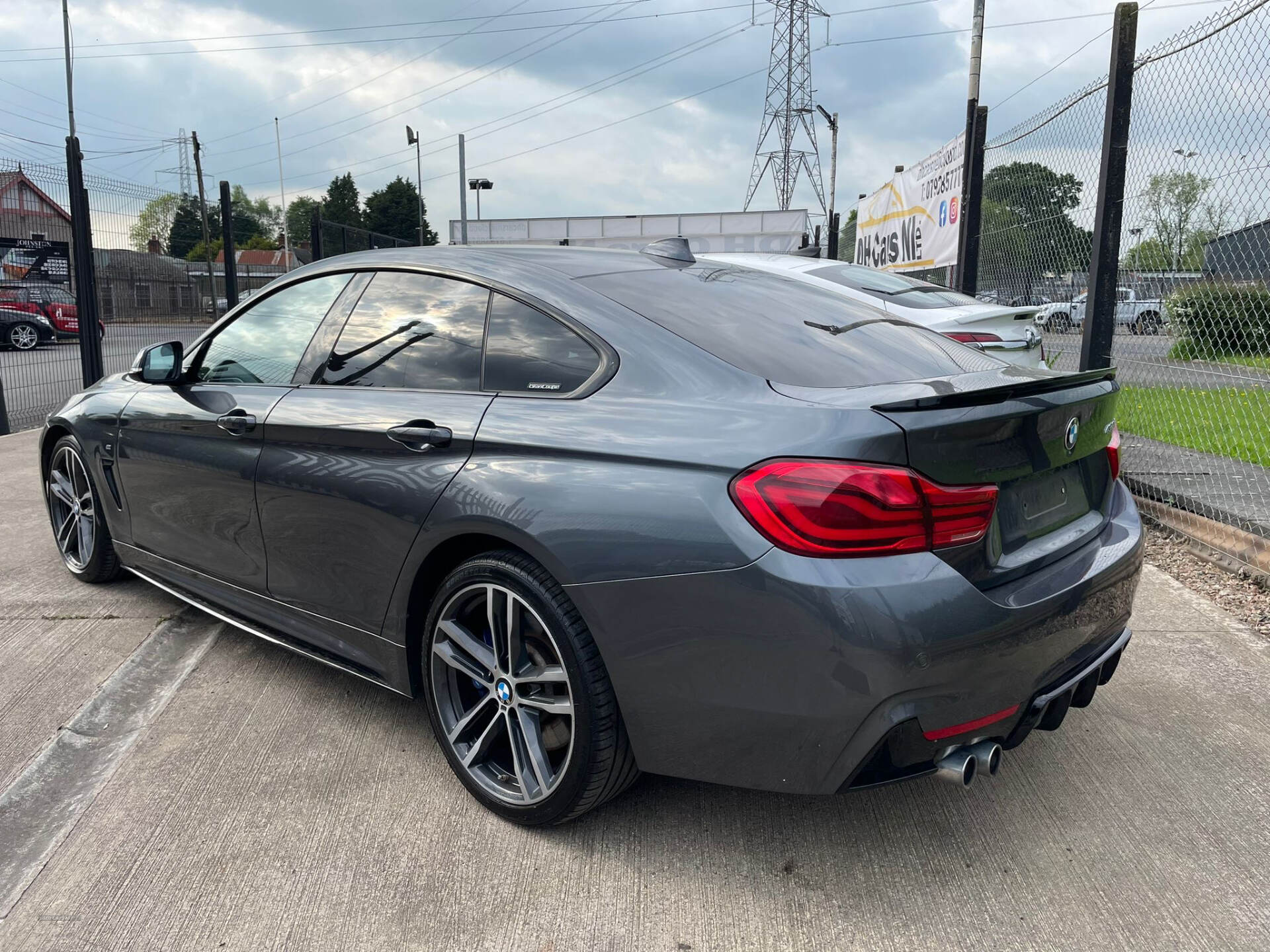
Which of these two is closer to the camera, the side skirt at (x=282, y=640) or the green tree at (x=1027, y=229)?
the side skirt at (x=282, y=640)

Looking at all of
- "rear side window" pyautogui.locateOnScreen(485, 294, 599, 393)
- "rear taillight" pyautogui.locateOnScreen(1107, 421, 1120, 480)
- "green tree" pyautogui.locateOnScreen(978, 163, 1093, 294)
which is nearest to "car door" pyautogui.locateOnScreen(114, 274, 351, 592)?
"rear side window" pyautogui.locateOnScreen(485, 294, 599, 393)

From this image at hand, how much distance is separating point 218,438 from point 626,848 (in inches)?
77.6

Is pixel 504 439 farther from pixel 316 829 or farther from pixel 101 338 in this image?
pixel 101 338

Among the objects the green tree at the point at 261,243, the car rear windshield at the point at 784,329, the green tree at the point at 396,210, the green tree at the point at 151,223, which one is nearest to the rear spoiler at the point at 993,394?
the car rear windshield at the point at 784,329

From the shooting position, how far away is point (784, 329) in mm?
2742

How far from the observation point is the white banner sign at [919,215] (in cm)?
1051

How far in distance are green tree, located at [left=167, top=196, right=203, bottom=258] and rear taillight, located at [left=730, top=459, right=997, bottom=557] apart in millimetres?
11197

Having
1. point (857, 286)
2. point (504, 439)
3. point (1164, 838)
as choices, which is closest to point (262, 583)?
point (504, 439)

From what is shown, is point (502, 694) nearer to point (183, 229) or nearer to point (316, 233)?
point (316, 233)

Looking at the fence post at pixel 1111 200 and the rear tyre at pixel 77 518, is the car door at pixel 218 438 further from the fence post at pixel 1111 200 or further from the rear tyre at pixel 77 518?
the fence post at pixel 1111 200

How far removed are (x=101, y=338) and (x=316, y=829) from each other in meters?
9.85

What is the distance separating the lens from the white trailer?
26.4 metres

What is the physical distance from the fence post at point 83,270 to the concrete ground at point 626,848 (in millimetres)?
7937

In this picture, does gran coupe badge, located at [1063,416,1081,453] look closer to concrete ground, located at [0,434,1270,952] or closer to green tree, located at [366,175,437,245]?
concrete ground, located at [0,434,1270,952]
